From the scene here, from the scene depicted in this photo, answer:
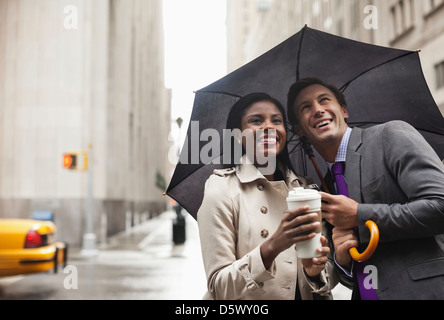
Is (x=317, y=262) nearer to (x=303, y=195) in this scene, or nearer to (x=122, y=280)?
(x=303, y=195)

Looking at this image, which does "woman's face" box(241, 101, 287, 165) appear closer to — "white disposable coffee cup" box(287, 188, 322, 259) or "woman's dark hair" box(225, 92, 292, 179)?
"woman's dark hair" box(225, 92, 292, 179)

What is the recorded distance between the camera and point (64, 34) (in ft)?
57.9

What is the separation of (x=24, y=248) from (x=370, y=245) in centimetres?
788

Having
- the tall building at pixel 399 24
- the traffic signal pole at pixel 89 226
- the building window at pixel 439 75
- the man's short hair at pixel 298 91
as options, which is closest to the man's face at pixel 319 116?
the man's short hair at pixel 298 91

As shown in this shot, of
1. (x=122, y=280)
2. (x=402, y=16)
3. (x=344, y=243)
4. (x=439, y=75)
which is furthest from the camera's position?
(x=402, y=16)

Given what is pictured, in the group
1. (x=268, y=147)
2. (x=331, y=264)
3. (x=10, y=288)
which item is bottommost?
(x=10, y=288)

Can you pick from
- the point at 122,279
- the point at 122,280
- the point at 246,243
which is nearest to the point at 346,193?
the point at 246,243

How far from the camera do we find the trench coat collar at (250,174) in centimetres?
209

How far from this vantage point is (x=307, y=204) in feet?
5.57

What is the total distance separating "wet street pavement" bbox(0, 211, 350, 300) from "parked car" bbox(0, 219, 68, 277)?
586mm
